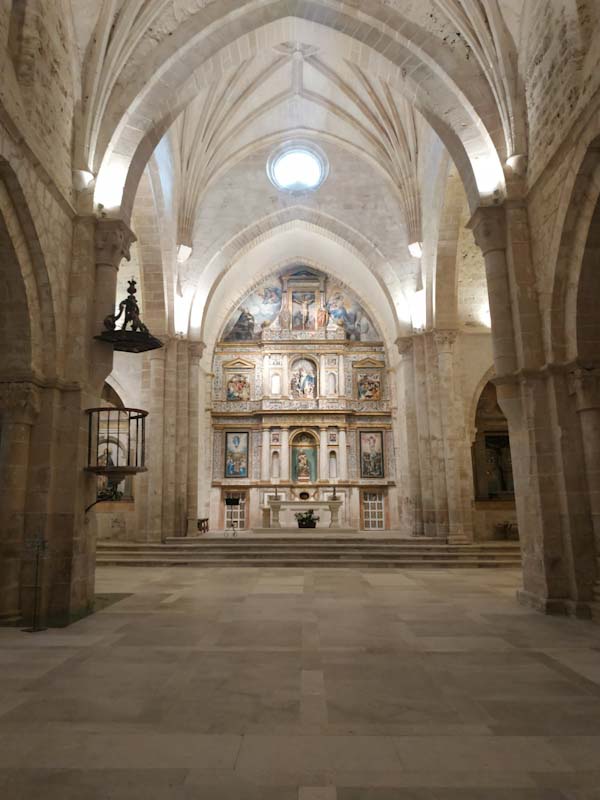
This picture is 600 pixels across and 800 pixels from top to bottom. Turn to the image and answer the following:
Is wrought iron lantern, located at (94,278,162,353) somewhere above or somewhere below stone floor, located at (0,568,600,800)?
above

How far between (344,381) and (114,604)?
17812mm

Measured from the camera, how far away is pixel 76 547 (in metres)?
8.22

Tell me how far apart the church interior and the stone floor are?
0.03 metres

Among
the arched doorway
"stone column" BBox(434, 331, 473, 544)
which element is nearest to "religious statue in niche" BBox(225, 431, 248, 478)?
the arched doorway

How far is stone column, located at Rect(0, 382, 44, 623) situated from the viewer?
770 cm

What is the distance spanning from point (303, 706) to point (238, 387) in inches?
857

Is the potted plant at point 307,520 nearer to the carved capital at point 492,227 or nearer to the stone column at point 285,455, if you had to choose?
the stone column at point 285,455

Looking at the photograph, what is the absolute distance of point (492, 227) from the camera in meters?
9.55

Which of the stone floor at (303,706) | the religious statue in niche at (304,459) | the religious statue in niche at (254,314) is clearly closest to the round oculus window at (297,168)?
the religious statue in niche at (254,314)

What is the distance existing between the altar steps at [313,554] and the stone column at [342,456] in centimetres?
863

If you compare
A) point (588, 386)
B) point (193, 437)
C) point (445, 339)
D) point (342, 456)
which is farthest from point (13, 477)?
point (342, 456)

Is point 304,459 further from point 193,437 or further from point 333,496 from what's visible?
point 193,437

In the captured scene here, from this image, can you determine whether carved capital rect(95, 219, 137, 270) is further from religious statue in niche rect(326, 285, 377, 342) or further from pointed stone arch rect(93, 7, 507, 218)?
religious statue in niche rect(326, 285, 377, 342)

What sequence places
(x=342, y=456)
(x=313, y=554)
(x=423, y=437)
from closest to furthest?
1. (x=313, y=554)
2. (x=423, y=437)
3. (x=342, y=456)
